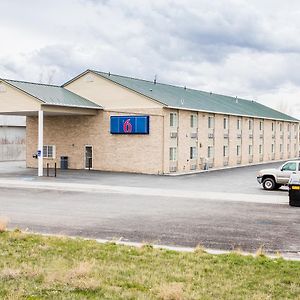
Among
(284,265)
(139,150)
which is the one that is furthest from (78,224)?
(139,150)

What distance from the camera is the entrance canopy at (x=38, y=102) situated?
125 feet

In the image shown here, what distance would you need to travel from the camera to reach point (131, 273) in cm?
1019

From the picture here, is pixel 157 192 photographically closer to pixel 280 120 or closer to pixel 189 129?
pixel 189 129

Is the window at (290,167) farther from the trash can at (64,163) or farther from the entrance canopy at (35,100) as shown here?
the trash can at (64,163)

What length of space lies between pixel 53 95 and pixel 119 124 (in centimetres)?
552

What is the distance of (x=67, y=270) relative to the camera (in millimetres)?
10164

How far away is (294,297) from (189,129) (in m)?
36.2

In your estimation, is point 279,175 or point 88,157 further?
point 88,157

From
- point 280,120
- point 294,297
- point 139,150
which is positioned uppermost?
point 280,120

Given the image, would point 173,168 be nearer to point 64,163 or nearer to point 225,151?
point 64,163

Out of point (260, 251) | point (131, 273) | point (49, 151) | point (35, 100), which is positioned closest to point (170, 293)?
point (131, 273)

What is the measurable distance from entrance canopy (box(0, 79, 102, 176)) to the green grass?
25.7 metres

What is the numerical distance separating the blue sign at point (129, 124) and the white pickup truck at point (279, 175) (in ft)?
42.2

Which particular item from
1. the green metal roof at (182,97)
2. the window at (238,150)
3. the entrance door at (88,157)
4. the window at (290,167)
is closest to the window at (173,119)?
the green metal roof at (182,97)
